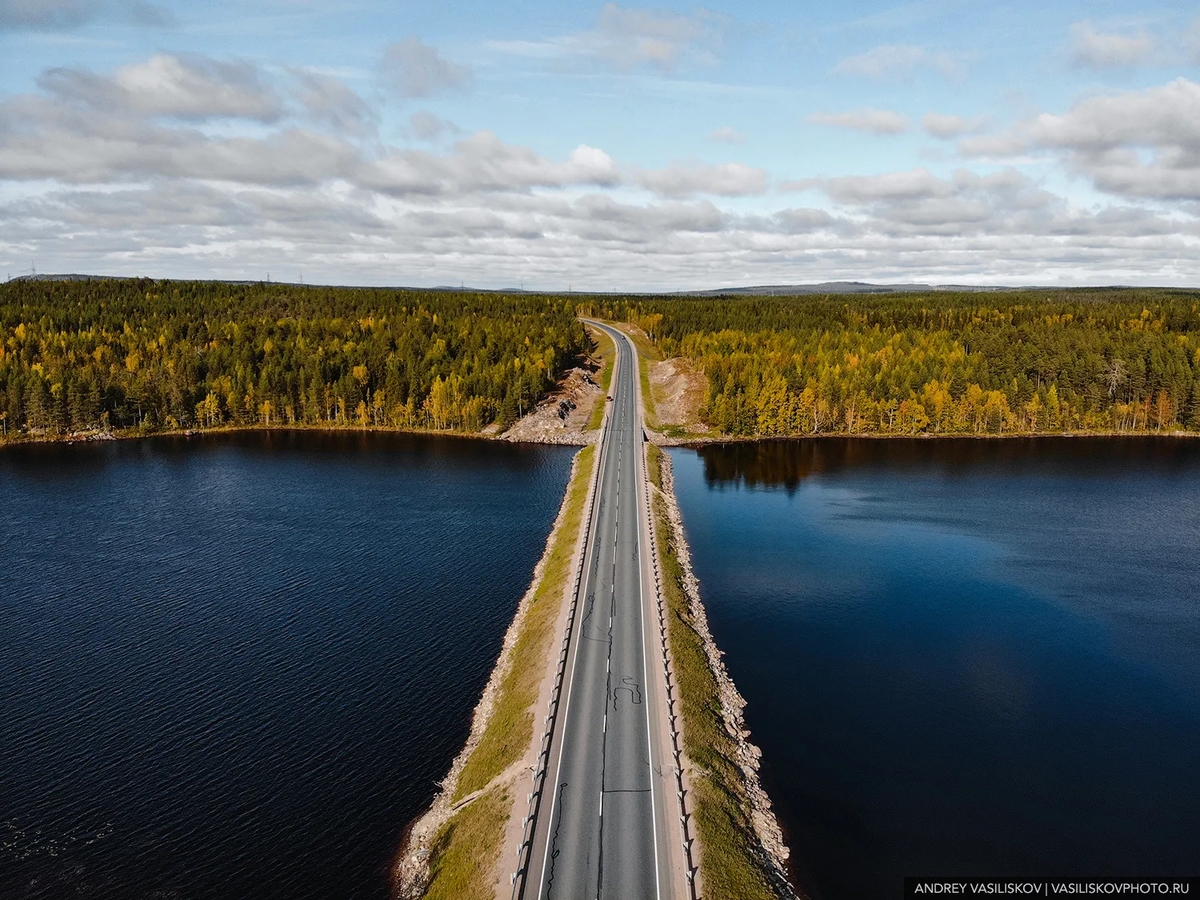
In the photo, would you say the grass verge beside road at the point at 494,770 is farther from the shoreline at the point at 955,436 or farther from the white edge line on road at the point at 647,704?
the shoreline at the point at 955,436

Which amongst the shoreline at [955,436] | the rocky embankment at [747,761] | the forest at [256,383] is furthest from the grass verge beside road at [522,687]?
the forest at [256,383]

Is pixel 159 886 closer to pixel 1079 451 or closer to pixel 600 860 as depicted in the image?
pixel 600 860

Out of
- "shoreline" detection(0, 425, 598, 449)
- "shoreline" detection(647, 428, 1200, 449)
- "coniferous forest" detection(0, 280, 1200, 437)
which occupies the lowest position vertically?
"shoreline" detection(0, 425, 598, 449)

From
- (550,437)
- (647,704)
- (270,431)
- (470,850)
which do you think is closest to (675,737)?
(647,704)

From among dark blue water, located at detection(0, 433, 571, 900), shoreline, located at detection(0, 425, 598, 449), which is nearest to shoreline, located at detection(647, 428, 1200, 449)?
shoreline, located at detection(0, 425, 598, 449)

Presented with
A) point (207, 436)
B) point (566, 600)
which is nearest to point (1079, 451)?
point (566, 600)

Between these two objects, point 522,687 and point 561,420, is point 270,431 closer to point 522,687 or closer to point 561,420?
point 561,420

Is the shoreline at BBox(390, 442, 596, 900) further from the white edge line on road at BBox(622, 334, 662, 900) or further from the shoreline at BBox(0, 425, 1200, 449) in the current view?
the shoreline at BBox(0, 425, 1200, 449)
